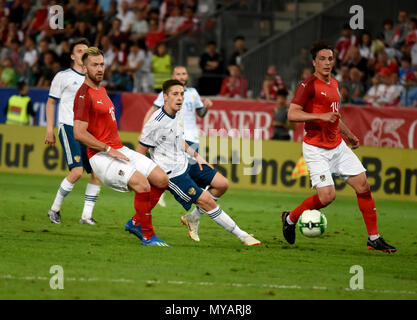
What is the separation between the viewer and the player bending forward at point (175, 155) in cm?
952

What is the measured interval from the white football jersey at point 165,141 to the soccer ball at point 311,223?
1510 mm

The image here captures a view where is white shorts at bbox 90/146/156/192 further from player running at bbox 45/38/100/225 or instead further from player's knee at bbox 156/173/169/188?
player running at bbox 45/38/100/225

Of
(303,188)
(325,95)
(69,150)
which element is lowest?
(303,188)

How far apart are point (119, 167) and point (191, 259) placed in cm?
129

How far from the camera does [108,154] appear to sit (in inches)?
365

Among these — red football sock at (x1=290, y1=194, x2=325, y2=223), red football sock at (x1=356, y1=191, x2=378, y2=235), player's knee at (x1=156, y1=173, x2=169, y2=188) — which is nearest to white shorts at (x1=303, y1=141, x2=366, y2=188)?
red football sock at (x1=290, y1=194, x2=325, y2=223)

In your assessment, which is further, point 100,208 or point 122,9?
point 122,9

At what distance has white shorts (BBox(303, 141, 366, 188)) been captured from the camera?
9.70 m

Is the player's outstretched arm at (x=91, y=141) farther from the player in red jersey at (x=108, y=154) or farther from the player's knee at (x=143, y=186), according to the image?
the player's knee at (x=143, y=186)

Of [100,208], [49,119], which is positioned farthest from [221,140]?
[49,119]

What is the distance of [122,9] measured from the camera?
24.9 m


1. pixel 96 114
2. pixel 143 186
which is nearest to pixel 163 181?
pixel 143 186
